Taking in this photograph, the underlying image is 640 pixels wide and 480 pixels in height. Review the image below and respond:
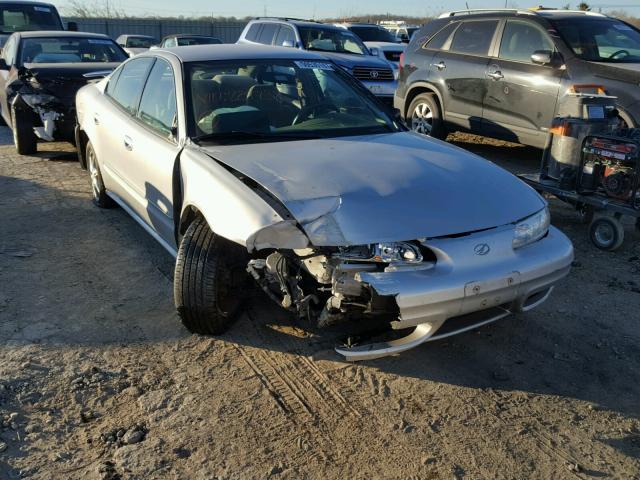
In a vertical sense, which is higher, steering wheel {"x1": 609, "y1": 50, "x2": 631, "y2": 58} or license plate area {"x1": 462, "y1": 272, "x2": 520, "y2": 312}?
steering wheel {"x1": 609, "y1": 50, "x2": 631, "y2": 58}

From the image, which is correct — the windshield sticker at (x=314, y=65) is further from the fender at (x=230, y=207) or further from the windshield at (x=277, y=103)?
the fender at (x=230, y=207)

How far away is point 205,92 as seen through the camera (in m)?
4.25

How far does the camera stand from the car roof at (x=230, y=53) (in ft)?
14.8

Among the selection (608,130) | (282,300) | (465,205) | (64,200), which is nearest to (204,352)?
(282,300)

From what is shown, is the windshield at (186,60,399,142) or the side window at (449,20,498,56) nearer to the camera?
the windshield at (186,60,399,142)

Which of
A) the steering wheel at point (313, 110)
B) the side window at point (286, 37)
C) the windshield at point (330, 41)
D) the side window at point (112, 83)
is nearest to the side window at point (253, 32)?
the side window at point (286, 37)

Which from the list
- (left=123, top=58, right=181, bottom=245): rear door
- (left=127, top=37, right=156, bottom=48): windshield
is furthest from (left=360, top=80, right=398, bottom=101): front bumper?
(left=127, top=37, right=156, bottom=48): windshield

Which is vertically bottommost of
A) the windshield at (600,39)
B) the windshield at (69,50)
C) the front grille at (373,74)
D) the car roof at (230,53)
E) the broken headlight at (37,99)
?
the broken headlight at (37,99)

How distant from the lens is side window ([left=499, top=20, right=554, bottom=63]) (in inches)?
298

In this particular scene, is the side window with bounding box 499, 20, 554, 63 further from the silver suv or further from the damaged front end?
the damaged front end

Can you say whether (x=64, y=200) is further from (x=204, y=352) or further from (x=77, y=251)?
(x=204, y=352)

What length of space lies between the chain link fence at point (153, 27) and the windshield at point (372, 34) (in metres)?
18.6

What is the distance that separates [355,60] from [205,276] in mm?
9214

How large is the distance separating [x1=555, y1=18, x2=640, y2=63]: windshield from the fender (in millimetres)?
5488
